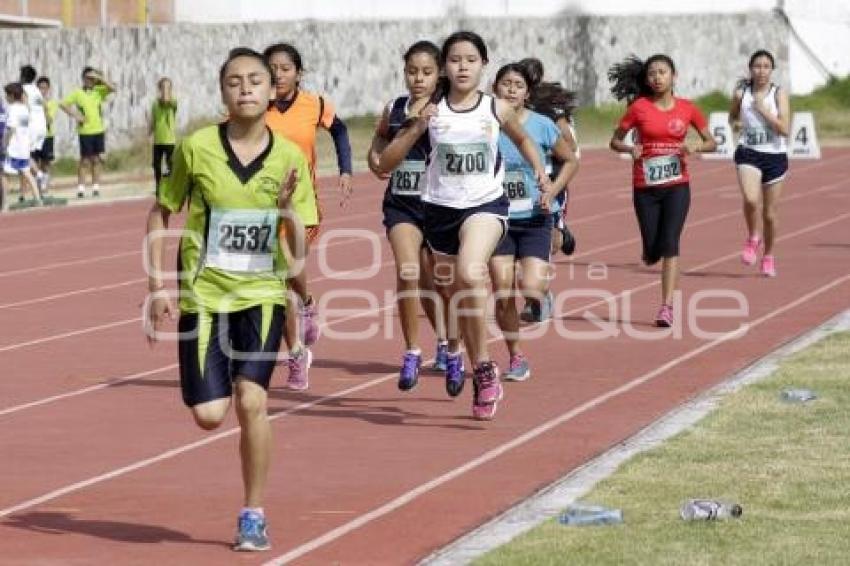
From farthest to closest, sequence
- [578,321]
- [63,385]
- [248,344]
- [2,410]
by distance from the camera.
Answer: [578,321]
[63,385]
[2,410]
[248,344]

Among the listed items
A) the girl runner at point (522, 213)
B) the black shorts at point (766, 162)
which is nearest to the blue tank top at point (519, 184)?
the girl runner at point (522, 213)

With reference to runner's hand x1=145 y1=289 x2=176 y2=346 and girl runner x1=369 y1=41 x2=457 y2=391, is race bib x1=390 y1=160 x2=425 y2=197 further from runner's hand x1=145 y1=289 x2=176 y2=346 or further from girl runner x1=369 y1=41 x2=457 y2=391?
runner's hand x1=145 y1=289 x2=176 y2=346

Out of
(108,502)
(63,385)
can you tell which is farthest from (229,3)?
(108,502)

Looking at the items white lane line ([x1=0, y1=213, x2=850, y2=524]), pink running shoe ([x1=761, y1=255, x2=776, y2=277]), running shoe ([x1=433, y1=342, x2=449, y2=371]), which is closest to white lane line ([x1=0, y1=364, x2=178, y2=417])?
white lane line ([x1=0, y1=213, x2=850, y2=524])

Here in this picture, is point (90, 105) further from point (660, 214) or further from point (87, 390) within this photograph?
point (87, 390)

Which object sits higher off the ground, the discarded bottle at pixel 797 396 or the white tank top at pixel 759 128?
the white tank top at pixel 759 128

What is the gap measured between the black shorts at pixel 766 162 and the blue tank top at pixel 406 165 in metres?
7.91

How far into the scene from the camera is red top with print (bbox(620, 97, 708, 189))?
17875mm

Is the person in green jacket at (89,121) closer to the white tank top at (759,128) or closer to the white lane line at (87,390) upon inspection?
the white tank top at (759,128)

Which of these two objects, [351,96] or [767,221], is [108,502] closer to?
[767,221]

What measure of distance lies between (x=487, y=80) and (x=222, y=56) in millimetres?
8615

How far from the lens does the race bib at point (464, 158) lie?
40.3 ft

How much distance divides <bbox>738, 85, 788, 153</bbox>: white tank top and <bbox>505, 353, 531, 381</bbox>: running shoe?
288 inches

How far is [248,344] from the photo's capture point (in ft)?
30.0
